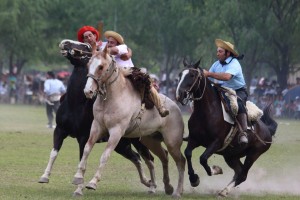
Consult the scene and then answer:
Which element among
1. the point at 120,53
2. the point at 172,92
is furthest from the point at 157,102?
the point at 172,92

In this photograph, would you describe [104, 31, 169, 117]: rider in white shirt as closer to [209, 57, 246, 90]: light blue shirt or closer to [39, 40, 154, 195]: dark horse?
[39, 40, 154, 195]: dark horse

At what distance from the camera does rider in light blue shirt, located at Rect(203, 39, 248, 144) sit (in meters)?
14.7

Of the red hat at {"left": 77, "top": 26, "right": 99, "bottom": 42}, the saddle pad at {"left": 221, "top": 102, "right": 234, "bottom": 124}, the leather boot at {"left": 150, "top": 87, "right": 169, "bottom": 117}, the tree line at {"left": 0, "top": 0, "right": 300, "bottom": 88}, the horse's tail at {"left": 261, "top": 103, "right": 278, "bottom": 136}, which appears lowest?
the tree line at {"left": 0, "top": 0, "right": 300, "bottom": 88}

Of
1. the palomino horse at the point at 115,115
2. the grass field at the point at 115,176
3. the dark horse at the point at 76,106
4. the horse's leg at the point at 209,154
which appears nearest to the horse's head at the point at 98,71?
the palomino horse at the point at 115,115

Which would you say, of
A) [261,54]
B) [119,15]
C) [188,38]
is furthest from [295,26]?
[119,15]

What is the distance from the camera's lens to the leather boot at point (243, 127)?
1467 centimetres

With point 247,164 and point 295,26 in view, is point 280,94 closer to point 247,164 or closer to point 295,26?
point 295,26

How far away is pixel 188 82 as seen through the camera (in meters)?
14.1

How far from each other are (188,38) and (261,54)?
6.71 meters

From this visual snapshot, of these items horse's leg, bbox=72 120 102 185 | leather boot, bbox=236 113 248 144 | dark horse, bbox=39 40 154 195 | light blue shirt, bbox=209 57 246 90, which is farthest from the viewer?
light blue shirt, bbox=209 57 246 90

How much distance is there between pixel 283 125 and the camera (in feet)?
118

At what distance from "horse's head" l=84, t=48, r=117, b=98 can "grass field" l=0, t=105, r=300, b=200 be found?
61.4 inches

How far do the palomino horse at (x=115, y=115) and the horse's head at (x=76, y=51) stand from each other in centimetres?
57

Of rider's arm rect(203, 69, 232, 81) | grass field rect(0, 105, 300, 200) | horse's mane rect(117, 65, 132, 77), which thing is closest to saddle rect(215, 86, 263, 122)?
rider's arm rect(203, 69, 232, 81)
